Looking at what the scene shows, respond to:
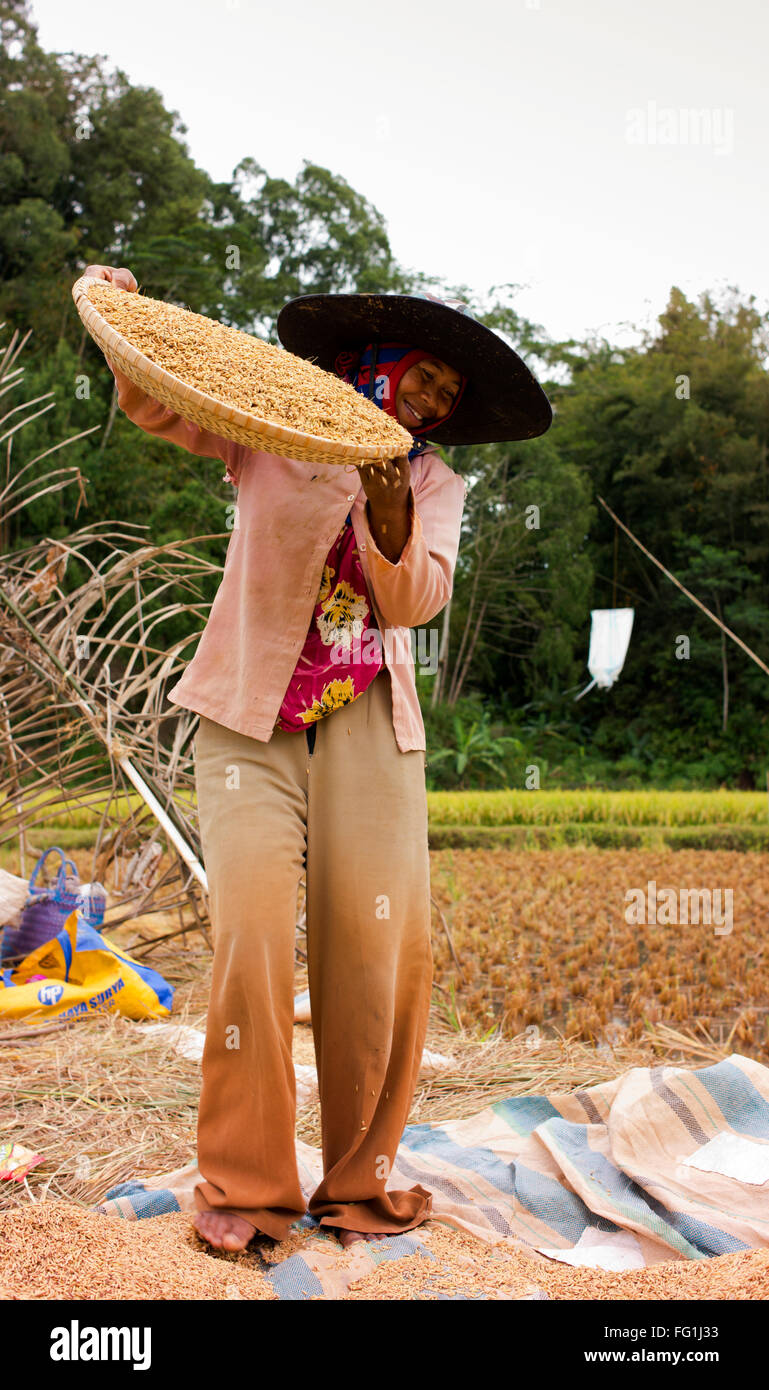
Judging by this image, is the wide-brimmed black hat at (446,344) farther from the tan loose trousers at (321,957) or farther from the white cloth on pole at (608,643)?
the white cloth on pole at (608,643)

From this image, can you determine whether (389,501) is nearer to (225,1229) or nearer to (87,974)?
A: (225,1229)

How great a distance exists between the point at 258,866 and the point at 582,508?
1733cm

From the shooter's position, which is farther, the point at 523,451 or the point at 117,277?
the point at 523,451

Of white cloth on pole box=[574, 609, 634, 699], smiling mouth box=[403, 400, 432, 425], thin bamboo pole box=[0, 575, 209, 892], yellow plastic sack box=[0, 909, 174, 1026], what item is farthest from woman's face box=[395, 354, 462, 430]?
white cloth on pole box=[574, 609, 634, 699]

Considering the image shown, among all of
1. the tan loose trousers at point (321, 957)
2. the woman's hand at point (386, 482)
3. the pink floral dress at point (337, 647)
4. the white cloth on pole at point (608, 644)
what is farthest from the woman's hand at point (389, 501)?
the white cloth on pole at point (608, 644)

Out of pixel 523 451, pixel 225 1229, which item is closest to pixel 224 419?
pixel 225 1229

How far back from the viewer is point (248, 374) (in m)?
1.69

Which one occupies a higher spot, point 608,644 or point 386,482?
point 386,482

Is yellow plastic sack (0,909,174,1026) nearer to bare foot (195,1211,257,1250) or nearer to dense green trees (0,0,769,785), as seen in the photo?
bare foot (195,1211,257,1250)

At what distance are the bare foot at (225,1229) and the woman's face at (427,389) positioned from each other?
135 centimetres

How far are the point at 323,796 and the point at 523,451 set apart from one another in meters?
16.6

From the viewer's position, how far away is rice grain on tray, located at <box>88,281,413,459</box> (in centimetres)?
158
